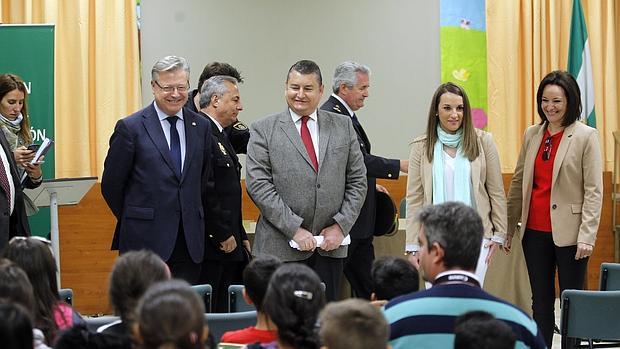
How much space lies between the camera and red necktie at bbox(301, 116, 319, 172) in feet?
17.2

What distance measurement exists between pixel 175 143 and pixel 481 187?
1645mm

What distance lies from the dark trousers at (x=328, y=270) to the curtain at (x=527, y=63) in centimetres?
413

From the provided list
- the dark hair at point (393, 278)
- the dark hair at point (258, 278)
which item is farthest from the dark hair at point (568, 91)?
the dark hair at point (258, 278)

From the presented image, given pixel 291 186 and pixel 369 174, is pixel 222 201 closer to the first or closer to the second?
pixel 291 186

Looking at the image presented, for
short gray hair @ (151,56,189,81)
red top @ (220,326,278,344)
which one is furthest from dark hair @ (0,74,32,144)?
red top @ (220,326,278,344)

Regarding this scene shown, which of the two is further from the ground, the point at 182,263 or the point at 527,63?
the point at 527,63

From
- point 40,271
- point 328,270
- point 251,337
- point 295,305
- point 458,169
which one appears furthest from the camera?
point 458,169

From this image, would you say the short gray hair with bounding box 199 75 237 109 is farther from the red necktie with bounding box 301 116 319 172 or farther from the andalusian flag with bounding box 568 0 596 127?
the andalusian flag with bounding box 568 0 596 127

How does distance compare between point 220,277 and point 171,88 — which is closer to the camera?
point 171,88

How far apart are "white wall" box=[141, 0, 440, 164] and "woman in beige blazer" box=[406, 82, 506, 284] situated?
12.0 feet

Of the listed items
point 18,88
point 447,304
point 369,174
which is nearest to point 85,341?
point 447,304

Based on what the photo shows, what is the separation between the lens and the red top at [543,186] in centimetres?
547

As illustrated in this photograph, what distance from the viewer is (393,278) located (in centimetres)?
378

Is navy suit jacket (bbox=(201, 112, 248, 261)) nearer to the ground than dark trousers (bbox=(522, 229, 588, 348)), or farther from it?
farther from it
